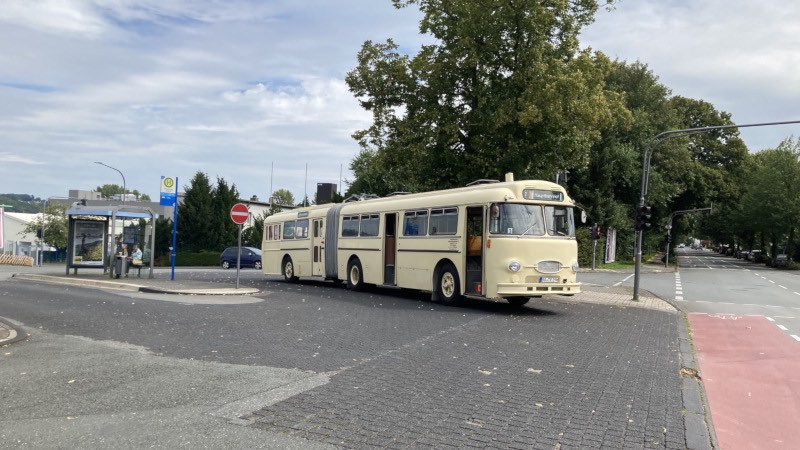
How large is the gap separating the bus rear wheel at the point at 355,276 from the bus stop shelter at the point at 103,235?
26.5 feet

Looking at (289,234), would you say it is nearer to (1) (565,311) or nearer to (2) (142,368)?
(1) (565,311)

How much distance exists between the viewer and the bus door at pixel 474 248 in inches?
653

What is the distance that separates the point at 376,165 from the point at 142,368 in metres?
18.4

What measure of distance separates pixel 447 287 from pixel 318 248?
8229 millimetres

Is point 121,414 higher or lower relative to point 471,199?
lower

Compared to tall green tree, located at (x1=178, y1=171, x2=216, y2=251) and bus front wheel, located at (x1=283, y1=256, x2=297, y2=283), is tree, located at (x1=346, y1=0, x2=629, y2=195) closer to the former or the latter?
bus front wheel, located at (x1=283, y1=256, x2=297, y2=283)

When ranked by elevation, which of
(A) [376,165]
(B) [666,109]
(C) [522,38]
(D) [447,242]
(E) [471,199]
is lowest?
(D) [447,242]

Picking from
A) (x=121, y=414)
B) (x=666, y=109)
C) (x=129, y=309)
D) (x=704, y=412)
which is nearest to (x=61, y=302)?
(x=129, y=309)

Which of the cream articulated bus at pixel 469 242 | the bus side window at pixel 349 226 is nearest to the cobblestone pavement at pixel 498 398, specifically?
the cream articulated bus at pixel 469 242

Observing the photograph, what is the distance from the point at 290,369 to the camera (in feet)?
27.6

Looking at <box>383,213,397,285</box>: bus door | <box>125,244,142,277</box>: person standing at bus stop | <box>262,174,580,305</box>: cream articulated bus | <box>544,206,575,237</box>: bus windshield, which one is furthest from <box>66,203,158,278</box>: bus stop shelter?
<box>544,206,575,237</box>: bus windshield

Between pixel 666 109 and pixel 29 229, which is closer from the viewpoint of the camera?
pixel 666 109

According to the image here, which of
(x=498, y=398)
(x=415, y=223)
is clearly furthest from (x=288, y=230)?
(x=498, y=398)

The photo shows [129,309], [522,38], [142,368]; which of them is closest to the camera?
[142,368]
